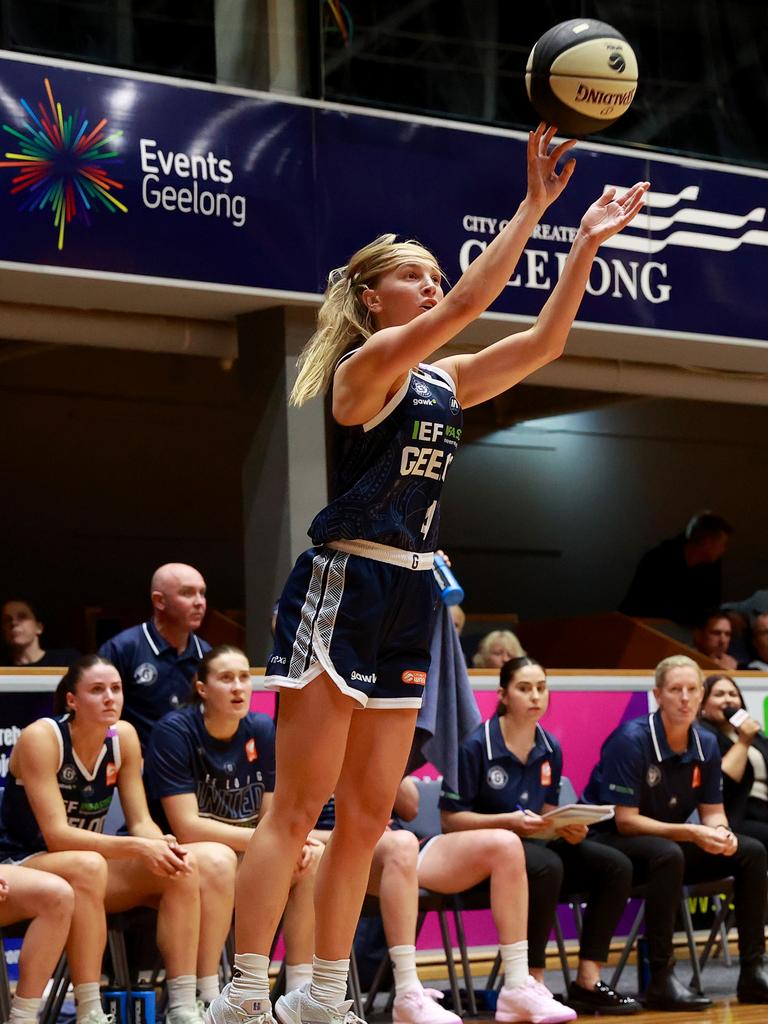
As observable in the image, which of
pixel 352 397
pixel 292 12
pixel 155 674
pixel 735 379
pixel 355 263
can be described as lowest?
pixel 155 674

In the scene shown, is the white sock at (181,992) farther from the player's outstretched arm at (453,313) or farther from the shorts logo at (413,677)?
the player's outstretched arm at (453,313)

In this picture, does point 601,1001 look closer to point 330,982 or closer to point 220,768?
point 220,768

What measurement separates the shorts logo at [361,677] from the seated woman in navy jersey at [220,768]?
229cm

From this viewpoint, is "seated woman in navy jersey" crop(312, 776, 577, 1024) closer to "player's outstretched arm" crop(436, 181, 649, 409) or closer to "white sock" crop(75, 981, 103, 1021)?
"white sock" crop(75, 981, 103, 1021)

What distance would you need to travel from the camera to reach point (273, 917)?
129 inches

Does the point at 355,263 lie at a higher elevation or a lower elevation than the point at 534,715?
higher

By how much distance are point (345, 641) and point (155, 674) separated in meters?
2.99

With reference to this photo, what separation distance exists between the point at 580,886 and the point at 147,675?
1.90 m

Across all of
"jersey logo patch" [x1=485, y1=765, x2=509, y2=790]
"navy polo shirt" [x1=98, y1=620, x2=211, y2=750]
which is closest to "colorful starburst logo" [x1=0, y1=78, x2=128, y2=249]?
"navy polo shirt" [x1=98, y1=620, x2=211, y2=750]

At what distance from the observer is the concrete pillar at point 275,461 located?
7879 millimetres

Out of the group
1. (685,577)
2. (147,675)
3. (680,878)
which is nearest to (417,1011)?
(680,878)

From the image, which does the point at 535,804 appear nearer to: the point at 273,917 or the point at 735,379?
the point at 273,917

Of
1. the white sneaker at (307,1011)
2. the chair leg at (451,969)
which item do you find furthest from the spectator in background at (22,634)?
the white sneaker at (307,1011)

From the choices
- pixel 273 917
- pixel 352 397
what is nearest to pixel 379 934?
pixel 273 917
